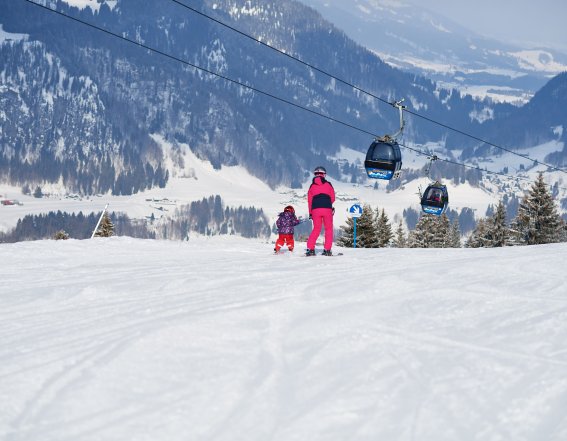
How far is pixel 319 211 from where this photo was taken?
15398 millimetres

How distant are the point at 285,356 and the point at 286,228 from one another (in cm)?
987

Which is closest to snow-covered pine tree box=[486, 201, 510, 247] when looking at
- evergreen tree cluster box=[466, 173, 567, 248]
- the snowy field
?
evergreen tree cluster box=[466, 173, 567, 248]

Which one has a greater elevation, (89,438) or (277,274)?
(277,274)

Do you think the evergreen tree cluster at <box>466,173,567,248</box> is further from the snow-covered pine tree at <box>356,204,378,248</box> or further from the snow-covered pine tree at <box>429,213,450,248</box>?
the snow-covered pine tree at <box>356,204,378,248</box>

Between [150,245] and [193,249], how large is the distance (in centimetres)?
109

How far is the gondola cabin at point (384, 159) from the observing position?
77.6ft

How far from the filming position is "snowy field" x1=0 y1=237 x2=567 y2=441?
16.8 feet

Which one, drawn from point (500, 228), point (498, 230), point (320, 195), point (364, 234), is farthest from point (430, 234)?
point (320, 195)

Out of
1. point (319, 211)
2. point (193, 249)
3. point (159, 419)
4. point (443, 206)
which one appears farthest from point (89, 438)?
point (443, 206)

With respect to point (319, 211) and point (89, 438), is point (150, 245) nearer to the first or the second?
point (319, 211)

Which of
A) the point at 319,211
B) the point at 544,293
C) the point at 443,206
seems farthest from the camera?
the point at 443,206

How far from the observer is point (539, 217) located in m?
45.6

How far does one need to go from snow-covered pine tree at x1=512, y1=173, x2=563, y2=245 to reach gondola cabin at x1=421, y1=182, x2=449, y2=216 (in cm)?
1494

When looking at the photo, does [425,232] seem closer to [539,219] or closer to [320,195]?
[539,219]
